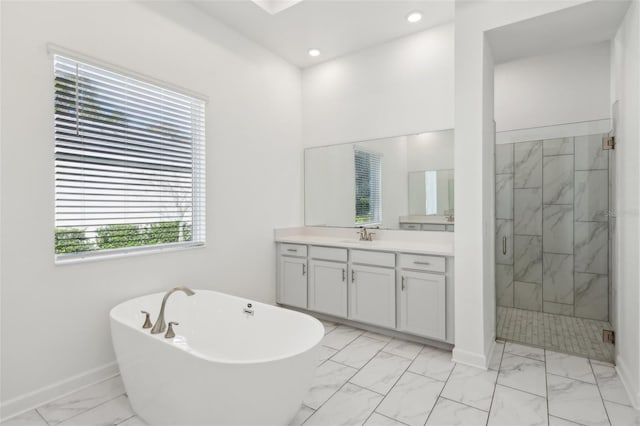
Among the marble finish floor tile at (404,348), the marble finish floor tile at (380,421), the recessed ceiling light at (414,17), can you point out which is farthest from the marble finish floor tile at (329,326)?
the recessed ceiling light at (414,17)

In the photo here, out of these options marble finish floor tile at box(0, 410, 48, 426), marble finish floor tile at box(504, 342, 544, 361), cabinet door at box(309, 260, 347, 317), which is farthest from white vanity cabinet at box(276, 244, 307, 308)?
marble finish floor tile at box(0, 410, 48, 426)

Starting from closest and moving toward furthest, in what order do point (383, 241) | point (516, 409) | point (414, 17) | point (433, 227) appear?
point (516, 409)
point (414, 17)
point (433, 227)
point (383, 241)

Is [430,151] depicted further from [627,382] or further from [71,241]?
[71,241]

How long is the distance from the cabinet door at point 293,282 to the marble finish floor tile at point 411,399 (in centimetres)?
143

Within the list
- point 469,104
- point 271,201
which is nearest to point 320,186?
point 271,201

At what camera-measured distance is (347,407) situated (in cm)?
195

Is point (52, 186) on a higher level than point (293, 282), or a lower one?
higher

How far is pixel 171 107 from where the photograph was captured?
8.79ft

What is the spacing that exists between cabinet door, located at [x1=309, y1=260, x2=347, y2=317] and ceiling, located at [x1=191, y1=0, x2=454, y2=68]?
2.29 meters

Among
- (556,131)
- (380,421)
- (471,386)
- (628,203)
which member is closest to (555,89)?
(556,131)

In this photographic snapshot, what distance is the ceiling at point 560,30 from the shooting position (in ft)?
6.86

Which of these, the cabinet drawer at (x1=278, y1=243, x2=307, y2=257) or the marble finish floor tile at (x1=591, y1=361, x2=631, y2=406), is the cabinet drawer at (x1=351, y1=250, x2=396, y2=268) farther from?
the marble finish floor tile at (x1=591, y1=361, x2=631, y2=406)

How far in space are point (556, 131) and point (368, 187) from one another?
2.06 metres

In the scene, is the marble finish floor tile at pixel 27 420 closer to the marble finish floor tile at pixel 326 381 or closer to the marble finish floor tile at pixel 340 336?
the marble finish floor tile at pixel 326 381
